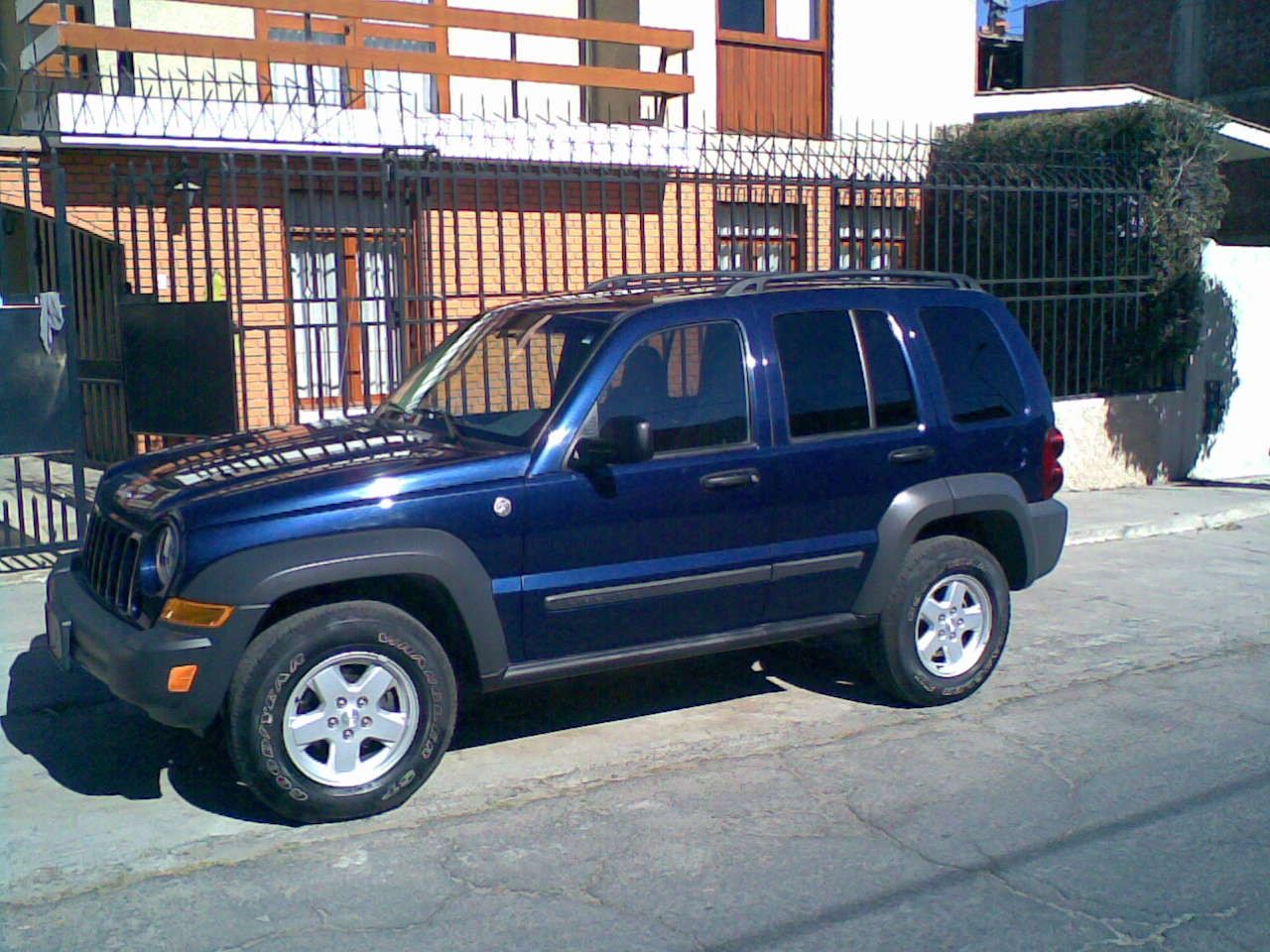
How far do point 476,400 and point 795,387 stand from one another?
142cm

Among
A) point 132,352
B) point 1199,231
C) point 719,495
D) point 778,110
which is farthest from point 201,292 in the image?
point 1199,231

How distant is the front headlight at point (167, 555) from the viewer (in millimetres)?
4680

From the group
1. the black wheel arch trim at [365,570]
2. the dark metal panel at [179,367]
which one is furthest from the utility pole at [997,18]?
the black wheel arch trim at [365,570]

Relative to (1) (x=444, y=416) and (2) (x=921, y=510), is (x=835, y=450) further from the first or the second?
(1) (x=444, y=416)

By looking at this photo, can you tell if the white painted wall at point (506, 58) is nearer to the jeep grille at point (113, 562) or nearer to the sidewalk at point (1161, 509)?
the sidewalk at point (1161, 509)

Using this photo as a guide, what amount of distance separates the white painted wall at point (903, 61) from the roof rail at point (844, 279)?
965cm

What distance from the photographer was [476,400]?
594cm

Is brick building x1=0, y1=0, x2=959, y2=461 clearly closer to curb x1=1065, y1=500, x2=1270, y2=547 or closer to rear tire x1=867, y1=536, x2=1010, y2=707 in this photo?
curb x1=1065, y1=500, x2=1270, y2=547

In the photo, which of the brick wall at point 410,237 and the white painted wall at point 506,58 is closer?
the brick wall at point 410,237

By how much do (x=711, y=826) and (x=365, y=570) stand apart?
62.6 inches

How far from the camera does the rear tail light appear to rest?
6.51 metres

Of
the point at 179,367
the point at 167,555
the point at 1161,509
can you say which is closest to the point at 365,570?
the point at 167,555

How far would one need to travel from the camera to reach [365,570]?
479cm

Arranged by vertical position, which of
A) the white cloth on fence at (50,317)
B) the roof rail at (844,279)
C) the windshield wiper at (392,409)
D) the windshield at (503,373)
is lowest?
the windshield wiper at (392,409)
